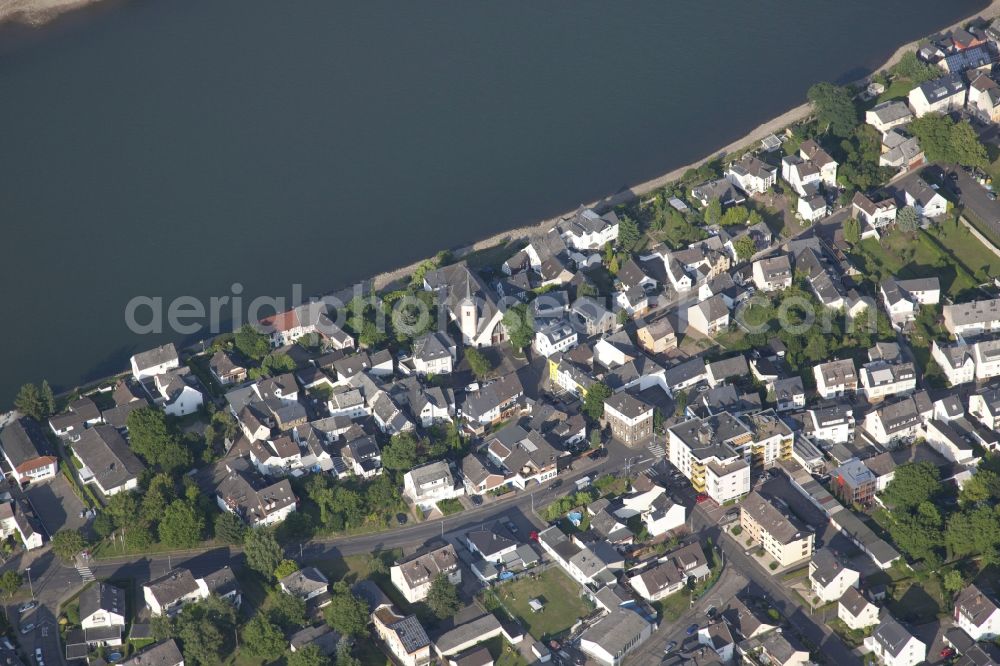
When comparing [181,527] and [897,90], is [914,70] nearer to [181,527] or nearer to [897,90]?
[897,90]

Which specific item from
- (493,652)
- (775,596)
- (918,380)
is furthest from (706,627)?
(918,380)

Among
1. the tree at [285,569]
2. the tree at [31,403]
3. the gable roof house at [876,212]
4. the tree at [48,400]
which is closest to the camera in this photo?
the tree at [285,569]

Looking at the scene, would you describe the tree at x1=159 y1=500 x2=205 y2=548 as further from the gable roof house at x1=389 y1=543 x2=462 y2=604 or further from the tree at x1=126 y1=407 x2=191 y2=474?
the gable roof house at x1=389 y1=543 x2=462 y2=604

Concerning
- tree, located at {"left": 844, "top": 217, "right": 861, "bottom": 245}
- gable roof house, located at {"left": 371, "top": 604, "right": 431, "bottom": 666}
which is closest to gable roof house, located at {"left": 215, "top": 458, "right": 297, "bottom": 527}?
gable roof house, located at {"left": 371, "top": 604, "right": 431, "bottom": 666}

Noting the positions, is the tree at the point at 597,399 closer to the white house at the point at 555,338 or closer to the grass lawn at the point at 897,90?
the white house at the point at 555,338

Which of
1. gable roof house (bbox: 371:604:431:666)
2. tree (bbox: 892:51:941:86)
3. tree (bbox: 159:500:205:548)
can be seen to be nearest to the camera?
gable roof house (bbox: 371:604:431:666)

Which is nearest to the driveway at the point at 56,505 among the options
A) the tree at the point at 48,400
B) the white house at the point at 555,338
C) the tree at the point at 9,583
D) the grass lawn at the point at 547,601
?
the tree at the point at 9,583
